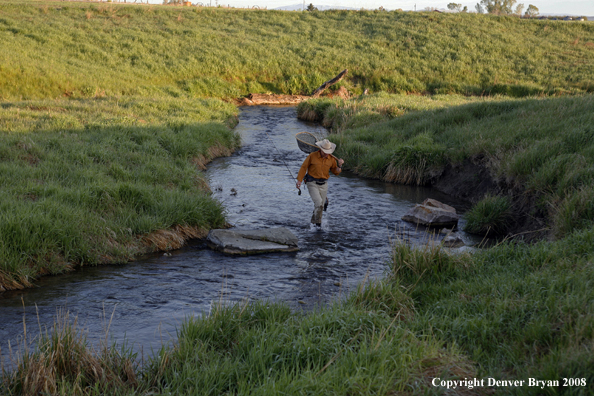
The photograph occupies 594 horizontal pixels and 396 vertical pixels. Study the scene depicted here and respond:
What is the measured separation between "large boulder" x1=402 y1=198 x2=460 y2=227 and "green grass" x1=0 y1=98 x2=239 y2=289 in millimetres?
4270

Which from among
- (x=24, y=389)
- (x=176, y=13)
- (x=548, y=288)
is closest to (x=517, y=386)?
(x=548, y=288)

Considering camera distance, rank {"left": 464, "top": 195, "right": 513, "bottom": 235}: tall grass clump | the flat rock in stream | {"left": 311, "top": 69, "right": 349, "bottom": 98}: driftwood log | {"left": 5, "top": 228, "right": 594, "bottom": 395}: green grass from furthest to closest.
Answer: {"left": 311, "top": 69, "right": 349, "bottom": 98}: driftwood log, {"left": 464, "top": 195, "right": 513, "bottom": 235}: tall grass clump, the flat rock in stream, {"left": 5, "top": 228, "right": 594, "bottom": 395}: green grass

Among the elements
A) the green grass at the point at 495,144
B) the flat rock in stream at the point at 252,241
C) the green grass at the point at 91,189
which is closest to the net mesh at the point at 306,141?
the green grass at the point at 91,189

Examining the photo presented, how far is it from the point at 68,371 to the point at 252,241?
4.84m

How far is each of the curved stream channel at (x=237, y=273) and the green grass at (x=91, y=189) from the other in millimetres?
441

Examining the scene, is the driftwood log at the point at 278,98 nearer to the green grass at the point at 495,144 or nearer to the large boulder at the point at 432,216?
the green grass at the point at 495,144

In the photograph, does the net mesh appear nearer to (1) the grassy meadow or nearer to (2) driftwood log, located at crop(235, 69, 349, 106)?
(1) the grassy meadow

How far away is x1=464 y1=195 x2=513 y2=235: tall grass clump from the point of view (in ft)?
34.0

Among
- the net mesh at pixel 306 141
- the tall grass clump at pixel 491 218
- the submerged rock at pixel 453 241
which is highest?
the net mesh at pixel 306 141

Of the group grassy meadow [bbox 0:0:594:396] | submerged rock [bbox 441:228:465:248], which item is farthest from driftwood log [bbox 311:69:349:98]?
submerged rock [bbox 441:228:465:248]

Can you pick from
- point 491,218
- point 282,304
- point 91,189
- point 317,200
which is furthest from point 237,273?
point 491,218

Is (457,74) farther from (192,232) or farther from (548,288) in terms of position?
(548,288)

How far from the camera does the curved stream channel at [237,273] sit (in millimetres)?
6047

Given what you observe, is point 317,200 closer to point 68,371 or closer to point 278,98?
point 68,371
